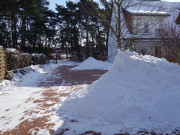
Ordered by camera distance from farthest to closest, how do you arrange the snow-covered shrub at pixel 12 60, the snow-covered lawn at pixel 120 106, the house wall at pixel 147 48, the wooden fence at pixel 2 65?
the house wall at pixel 147 48 < the snow-covered shrub at pixel 12 60 < the wooden fence at pixel 2 65 < the snow-covered lawn at pixel 120 106

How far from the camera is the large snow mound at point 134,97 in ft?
9.04

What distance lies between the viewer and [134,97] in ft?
10.2

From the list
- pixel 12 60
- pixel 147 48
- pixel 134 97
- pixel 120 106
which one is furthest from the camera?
pixel 147 48

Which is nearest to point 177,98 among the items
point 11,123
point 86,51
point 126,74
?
point 126,74

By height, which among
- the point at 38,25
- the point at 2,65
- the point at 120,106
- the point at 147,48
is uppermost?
the point at 38,25

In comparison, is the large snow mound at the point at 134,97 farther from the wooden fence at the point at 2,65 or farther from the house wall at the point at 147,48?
the wooden fence at the point at 2,65

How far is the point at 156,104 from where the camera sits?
2920mm

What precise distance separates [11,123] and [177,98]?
3.86 metres

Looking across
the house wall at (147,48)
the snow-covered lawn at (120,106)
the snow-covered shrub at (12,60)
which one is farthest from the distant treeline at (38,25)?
the snow-covered lawn at (120,106)

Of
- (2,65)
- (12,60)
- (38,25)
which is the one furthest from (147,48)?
(38,25)

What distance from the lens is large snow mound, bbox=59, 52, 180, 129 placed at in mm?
2756

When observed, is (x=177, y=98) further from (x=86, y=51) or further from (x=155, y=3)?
(x=86, y=51)

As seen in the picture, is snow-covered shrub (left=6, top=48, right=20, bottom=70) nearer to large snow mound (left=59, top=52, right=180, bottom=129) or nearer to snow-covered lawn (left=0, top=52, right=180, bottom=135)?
snow-covered lawn (left=0, top=52, right=180, bottom=135)

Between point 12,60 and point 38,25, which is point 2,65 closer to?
point 12,60
